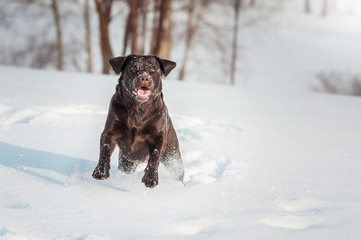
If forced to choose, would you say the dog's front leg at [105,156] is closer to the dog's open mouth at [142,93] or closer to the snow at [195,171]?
the snow at [195,171]

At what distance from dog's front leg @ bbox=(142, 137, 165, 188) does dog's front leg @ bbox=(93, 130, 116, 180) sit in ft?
1.12

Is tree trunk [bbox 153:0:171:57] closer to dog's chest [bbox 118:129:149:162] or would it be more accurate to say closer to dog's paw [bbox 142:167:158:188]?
dog's chest [bbox 118:129:149:162]

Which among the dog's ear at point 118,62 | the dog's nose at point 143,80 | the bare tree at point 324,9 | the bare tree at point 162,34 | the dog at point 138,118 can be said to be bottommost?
the bare tree at point 324,9

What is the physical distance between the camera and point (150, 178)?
4.52 m

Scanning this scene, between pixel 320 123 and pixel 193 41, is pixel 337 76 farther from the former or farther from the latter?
pixel 320 123

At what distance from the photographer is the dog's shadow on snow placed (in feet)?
16.5

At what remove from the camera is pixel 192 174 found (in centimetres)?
542

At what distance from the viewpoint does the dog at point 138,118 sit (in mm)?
4512

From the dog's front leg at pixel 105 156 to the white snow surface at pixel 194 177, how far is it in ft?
0.61

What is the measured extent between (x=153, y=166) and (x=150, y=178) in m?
0.13

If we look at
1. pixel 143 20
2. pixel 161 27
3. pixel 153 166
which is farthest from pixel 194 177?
pixel 143 20

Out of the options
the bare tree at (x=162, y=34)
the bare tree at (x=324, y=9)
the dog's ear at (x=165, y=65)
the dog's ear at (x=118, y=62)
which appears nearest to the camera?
the dog's ear at (x=118, y=62)

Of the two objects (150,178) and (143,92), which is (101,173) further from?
(143,92)

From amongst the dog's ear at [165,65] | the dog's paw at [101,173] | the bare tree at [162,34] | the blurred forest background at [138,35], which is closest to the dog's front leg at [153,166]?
the dog's paw at [101,173]
